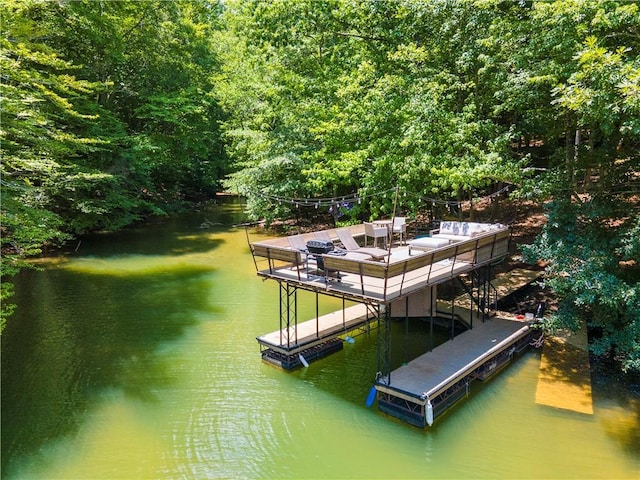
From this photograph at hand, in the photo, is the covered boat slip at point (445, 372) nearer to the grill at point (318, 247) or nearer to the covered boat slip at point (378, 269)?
the covered boat slip at point (378, 269)

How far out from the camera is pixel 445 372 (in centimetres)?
841

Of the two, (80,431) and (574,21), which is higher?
(574,21)

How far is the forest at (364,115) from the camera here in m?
8.69

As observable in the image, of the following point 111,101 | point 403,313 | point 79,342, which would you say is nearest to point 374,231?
point 403,313

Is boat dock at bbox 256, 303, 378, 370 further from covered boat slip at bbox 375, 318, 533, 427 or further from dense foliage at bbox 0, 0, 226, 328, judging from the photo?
dense foliage at bbox 0, 0, 226, 328

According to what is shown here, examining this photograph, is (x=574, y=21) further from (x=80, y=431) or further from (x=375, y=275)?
(x=80, y=431)

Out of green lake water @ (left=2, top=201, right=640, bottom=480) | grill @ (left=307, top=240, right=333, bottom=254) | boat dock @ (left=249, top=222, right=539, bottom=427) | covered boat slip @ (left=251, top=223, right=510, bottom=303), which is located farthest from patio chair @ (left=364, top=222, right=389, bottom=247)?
green lake water @ (left=2, top=201, right=640, bottom=480)

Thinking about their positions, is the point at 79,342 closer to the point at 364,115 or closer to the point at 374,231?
the point at 374,231

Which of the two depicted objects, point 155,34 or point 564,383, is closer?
point 564,383

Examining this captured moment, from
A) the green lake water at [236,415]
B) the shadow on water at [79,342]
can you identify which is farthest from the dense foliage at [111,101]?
the green lake water at [236,415]

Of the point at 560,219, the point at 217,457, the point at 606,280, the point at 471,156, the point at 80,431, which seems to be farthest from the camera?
the point at 471,156

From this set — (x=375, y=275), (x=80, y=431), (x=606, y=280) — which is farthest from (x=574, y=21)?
(x=80, y=431)

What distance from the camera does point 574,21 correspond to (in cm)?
835

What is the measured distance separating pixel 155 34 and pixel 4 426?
79.1ft
